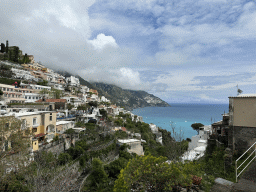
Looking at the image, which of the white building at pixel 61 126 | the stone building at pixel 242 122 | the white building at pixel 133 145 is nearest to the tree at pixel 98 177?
the white building at pixel 133 145

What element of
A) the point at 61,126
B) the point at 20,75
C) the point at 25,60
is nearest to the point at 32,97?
the point at 20,75

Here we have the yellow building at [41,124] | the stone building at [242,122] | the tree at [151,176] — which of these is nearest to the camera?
the tree at [151,176]

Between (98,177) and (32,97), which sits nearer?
(98,177)

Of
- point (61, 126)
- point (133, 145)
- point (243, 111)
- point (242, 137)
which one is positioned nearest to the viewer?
point (242, 137)

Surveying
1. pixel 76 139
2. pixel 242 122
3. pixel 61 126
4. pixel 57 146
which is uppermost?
pixel 242 122

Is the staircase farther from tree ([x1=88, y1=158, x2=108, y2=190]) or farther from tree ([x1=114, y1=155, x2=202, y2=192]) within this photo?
tree ([x1=88, y1=158, x2=108, y2=190])

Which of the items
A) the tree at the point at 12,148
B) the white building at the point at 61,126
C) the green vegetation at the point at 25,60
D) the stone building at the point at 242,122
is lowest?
the white building at the point at 61,126

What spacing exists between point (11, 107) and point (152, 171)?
31.4 meters

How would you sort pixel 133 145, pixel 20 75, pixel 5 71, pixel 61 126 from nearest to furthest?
pixel 133 145, pixel 61 126, pixel 5 71, pixel 20 75

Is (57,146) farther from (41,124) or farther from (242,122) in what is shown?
(242,122)

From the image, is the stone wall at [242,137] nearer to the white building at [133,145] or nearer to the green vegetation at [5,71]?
the white building at [133,145]

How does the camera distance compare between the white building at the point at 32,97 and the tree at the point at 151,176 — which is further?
the white building at the point at 32,97

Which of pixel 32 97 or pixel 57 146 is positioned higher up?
pixel 32 97

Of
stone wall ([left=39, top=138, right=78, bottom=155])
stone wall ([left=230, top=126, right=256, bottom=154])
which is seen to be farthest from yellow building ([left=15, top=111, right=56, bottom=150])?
stone wall ([left=230, top=126, right=256, bottom=154])
